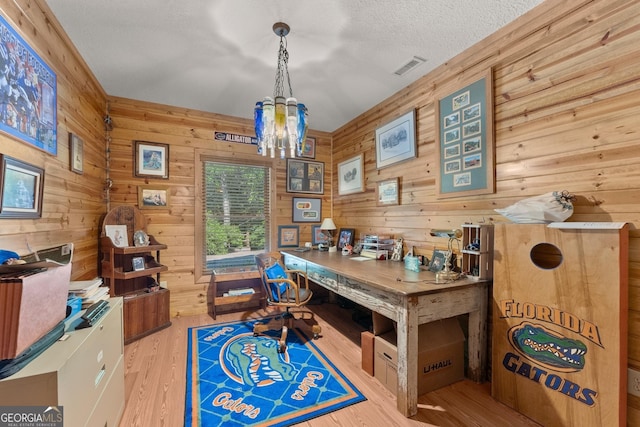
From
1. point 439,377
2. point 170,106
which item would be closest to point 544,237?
point 439,377

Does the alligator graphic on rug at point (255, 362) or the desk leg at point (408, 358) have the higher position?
the desk leg at point (408, 358)

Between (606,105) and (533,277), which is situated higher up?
(606,105)

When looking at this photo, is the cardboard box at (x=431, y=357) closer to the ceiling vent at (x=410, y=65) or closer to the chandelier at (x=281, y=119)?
the chandelier at (x=281, y=119)

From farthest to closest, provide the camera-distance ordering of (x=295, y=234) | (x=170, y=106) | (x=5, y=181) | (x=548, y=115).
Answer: (x=295, y=234), (x=170, y=106), (x=548, y=115), (x=5, y=181)

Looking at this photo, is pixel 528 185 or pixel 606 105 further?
pixel 528 185

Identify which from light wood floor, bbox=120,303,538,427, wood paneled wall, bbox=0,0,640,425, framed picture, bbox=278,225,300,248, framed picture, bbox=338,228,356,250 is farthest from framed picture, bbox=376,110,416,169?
light wood floor, bbox=120,303,538,427

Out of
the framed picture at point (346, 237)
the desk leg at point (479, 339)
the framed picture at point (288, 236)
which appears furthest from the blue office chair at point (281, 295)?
the desk leg at point (479, 339)

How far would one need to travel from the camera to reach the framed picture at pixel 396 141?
112 inches

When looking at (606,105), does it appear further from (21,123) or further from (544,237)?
(21,123)

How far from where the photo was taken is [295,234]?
165 inches

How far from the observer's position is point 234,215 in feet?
12.6

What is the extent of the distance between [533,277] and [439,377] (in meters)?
0.99

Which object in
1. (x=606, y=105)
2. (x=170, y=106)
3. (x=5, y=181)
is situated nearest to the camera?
(x=5, y=181)

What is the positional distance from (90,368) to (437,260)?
2431 mm
